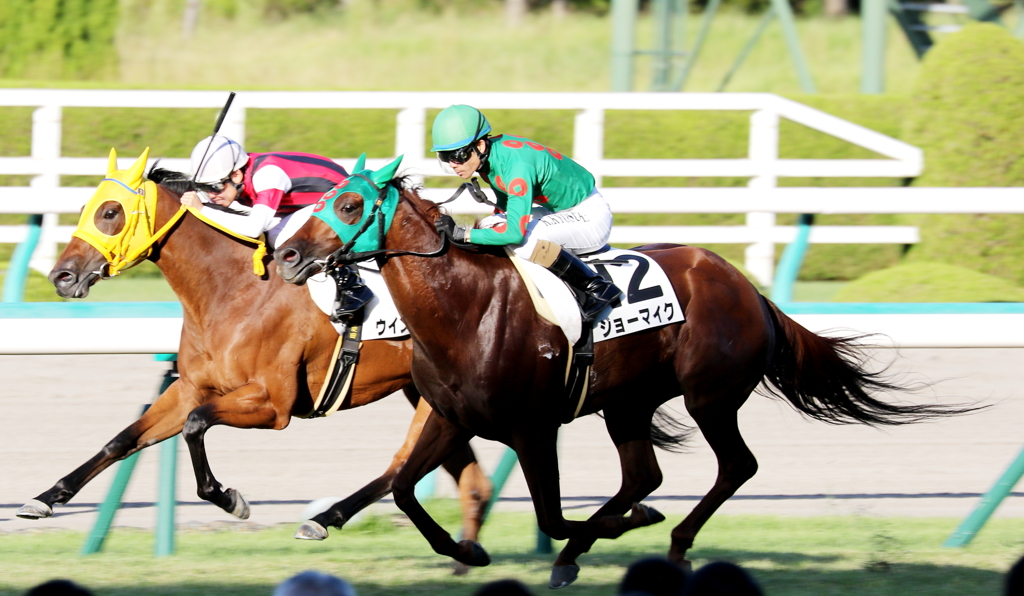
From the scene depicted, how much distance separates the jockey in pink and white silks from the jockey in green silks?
0.93 m

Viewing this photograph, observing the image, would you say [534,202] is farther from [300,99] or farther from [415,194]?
[300,99]

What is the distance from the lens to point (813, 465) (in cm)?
600

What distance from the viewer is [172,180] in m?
4.92

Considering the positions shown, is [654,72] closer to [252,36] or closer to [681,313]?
[681,313]

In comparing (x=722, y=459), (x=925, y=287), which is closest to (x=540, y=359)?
(x=722, y=459)

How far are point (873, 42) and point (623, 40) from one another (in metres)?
2.47

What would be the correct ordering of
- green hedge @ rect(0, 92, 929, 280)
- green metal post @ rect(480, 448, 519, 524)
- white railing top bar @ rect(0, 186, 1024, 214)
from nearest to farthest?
1. green metal post @ rect(480, 448, 519, 524)
2. white railing top bar @ rect(0, 186, 1024, 214)
3. green hedge @ rect(0, 92, 929, 280)

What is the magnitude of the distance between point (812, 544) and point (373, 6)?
24.2 metres

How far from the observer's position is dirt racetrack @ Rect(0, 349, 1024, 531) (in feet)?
17.9

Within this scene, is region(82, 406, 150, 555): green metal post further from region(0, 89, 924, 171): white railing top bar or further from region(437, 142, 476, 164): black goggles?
region(0, 89, 924, 171): white railing top bar

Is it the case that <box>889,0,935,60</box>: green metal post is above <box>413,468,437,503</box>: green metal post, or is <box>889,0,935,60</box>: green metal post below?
above

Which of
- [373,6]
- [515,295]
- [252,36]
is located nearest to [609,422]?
[515,295]

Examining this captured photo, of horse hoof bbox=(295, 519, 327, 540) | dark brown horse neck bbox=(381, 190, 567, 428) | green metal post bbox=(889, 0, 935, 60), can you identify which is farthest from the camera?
green metal post bbox=(889, 0, 935, 60)

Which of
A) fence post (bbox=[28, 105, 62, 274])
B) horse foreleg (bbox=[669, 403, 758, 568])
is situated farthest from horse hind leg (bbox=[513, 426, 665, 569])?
fence post (bbox=[28, 105, 62, 274])
